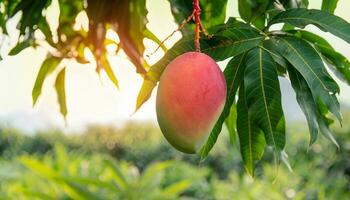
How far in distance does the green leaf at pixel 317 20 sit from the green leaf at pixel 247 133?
123 millimetres

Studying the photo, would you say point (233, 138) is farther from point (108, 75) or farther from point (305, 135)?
point (305, 135)

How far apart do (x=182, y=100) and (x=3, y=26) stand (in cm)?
62

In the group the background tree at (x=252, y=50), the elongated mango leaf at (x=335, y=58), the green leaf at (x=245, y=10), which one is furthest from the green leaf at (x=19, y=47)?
the elongated mango leaf at (x=335, y=58)

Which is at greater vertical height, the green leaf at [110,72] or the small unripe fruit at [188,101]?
the small unripe fruit at [188,101]

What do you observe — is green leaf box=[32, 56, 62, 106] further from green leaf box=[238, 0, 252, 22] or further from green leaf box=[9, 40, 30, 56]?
green leaf box=[238, 0, 252, 22]

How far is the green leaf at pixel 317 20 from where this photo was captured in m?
0.73

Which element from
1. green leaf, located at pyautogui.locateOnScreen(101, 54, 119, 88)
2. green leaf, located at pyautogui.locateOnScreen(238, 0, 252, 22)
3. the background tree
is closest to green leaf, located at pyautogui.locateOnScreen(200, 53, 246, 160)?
the background tree

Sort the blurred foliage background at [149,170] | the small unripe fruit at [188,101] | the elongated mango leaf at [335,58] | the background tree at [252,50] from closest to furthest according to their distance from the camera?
the small unripe fruit at [188,101] → the background tree at [252,50] → the elongated mango leaf at [335,58] → the blurred foliage background at [149,170]

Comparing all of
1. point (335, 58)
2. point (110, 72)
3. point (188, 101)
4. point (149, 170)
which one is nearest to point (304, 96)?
point (335, 58)

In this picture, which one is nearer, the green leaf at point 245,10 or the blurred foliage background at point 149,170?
the green leaf at point 245,10

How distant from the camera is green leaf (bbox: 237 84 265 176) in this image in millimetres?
865

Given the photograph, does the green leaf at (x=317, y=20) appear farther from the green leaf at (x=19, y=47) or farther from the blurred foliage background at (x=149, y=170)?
the green leaf at (x=19, y=47)

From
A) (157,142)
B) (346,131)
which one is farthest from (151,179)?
(157,142)

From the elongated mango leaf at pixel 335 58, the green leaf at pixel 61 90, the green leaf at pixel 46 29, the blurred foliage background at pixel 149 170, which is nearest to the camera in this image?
the elongated mango leaf at pixel 335 58
